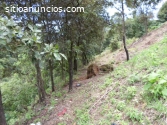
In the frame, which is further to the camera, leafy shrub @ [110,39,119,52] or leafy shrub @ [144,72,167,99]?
leafy shrub @ [110,39,119,52]

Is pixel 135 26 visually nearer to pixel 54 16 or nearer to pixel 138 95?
pixel 54 16

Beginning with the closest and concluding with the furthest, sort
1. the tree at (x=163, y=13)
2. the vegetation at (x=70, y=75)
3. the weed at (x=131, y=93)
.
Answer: the vegetation at (x=70, y=75), the weed at (x=131, y=93), the tree at (x=163, y=13)

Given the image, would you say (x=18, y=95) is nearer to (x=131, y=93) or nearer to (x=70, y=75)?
(x=70, y=75)

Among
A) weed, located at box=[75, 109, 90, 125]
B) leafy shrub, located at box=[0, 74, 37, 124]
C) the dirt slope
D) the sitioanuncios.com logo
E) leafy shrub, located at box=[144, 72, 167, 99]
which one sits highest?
the sitioanuncios.com logo

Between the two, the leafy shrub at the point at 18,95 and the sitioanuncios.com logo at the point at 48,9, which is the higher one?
the sitioanuncios.com logo at the point at 48,9

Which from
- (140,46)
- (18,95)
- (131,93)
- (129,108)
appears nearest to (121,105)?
(129,108)

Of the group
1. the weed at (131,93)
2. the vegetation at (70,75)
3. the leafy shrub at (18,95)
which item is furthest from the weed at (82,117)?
the leafy shrub at (18,95)

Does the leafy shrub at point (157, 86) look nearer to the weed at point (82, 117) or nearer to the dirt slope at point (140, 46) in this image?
the weed at point (82, 117)

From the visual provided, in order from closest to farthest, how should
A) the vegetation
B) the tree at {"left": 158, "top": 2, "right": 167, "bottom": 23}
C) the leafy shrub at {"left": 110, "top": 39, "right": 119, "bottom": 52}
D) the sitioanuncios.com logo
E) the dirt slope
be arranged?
the vegetation < the sitioanuncios.com logo < the dirt slope < the leafy shrub at {"left": 110, "top": 39, "right": 119, "bottom": 52} < the tree at {"left": 158, "top": 2, "right": 167, "bottom": 23}

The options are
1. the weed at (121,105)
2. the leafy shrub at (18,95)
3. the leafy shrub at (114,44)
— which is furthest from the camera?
the leafy shrub at (114,44)

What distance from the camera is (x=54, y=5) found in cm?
451

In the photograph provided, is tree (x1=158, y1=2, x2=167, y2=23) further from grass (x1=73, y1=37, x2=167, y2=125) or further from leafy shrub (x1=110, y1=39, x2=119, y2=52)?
grass (x1=73, y1=37, x2=167, y2=125)

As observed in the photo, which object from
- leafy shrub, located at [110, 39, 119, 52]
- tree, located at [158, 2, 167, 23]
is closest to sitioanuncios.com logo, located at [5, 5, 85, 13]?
leafy shrub, located at [110, 39, 119, 52]

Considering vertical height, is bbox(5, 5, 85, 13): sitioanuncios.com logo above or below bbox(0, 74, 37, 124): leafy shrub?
above
